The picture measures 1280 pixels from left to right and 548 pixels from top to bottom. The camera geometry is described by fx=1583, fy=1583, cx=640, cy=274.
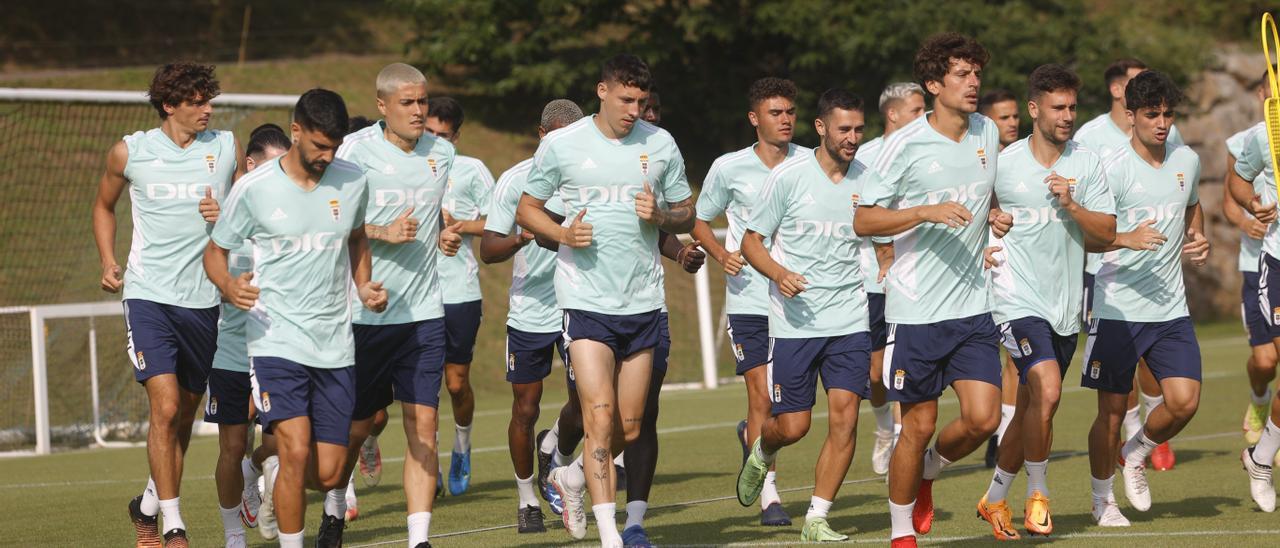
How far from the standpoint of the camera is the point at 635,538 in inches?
312

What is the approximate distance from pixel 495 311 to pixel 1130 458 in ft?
49.6

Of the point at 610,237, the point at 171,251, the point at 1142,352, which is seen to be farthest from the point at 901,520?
the point at 171,251

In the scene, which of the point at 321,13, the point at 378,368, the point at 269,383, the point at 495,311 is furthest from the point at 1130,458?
the point at 321,13

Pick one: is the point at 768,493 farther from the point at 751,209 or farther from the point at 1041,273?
the point at 1041,273

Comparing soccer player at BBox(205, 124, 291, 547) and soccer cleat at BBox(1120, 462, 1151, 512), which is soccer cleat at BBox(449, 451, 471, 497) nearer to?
soccer player at BBox(205, 124, 291, 547)

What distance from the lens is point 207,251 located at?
7383 millimetres

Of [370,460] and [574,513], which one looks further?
[370,460]

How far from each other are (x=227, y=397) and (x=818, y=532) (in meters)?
3.29

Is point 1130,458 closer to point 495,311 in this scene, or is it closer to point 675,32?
point 495,311

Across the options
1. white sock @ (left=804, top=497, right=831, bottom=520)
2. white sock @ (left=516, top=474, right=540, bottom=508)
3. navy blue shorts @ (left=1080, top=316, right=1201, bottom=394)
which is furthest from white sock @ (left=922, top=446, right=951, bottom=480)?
white sock @ (left=516, top=474, right=540, bottom=508)

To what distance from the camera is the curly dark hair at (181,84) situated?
8.60m

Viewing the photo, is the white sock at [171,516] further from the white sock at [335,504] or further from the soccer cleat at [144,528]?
the white sock at [335,504]

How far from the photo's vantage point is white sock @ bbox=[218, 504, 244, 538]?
27.3ft

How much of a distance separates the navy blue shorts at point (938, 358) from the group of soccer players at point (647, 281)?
1cm
